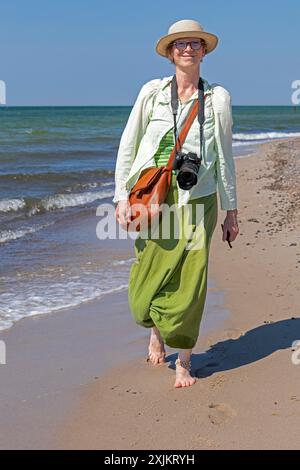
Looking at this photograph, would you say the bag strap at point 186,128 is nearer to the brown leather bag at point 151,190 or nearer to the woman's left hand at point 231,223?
the brown leather bag at point 151,190

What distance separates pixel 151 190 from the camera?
3713mm

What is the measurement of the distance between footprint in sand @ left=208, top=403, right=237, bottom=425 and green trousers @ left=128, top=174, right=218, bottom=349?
0.44 meters

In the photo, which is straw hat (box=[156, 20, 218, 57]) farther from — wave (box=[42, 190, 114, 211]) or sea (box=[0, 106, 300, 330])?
wave (box=[42, 190, 114, 211])

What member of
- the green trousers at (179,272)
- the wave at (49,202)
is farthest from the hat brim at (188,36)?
the wave at (49,202)

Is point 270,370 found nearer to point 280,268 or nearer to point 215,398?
point 215,398

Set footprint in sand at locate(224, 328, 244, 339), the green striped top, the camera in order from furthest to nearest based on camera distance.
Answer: footprint in sand at locate(224, 328, 244, 339), the green striped top, the camera

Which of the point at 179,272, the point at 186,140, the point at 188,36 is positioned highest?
the point at 188,36

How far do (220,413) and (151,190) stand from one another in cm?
120

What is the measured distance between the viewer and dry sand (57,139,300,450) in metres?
3.25

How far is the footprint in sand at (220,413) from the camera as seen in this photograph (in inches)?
135

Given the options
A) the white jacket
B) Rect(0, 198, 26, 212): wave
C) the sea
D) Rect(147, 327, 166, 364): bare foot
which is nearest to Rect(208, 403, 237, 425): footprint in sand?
Rect(147, 327, 166, 364): bare foot

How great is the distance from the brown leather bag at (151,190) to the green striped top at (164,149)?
1.5 inches

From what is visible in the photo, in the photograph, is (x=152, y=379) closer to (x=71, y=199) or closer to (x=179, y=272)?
(x=179, y=272)

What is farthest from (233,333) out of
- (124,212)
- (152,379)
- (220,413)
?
(124,212)
